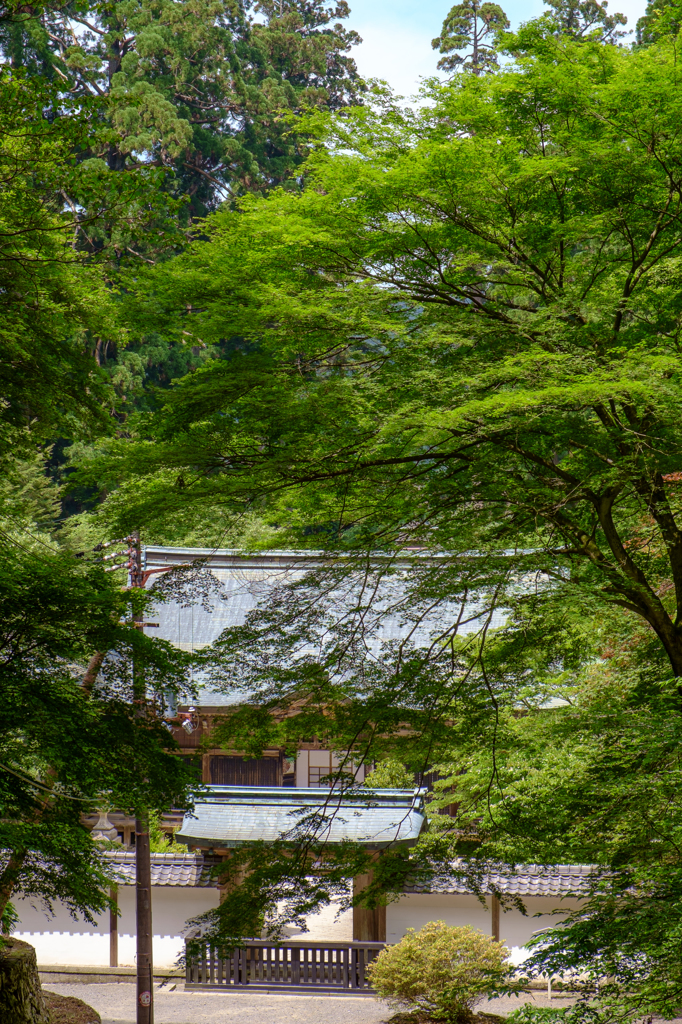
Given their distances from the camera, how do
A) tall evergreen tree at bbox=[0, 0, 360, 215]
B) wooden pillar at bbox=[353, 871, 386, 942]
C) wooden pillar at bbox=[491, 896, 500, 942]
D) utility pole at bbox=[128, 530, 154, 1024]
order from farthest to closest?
1. tall evergreen tree at bbox=[0, 0, 360, 215]
2. wooden pillar at bbox=[353, 871, 386, 942]
3. wooden pillar at bbox=[491, 896, 500, 942]
4. utility pole at bbox=[128, 530, 154, 1024]

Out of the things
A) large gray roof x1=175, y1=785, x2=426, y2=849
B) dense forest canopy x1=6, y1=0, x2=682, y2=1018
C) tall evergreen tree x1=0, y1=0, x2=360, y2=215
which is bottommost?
large gray roof x1=175, y1=785, x2=426, y2=849

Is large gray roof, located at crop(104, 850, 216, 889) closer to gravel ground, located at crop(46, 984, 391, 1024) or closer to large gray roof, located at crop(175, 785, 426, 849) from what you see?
large gray roof, located at crop(175, 785, 426, 849)

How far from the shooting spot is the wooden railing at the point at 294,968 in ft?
39.4

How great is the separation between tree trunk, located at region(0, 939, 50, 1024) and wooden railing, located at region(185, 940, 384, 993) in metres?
3.80

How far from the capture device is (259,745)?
6898 mm

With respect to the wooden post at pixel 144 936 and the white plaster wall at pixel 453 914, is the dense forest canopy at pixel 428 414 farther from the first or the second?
the white plaster wall at pixel 453 914

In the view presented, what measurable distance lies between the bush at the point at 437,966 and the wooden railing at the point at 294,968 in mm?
1547

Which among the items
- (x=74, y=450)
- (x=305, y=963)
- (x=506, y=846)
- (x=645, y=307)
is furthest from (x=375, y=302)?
(x=74, y=450)

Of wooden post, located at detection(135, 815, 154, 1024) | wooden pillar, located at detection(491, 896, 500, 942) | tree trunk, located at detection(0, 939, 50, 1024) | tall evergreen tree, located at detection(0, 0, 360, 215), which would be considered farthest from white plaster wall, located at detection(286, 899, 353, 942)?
→ tall evergreen tree, located at detection(0, 0, 360, 215)

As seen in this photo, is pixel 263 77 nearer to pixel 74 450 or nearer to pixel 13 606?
pixel 74 450

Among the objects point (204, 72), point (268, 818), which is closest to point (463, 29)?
point (204, 72)

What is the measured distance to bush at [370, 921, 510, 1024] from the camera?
10.1 metres

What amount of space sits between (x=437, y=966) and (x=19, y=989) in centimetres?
457

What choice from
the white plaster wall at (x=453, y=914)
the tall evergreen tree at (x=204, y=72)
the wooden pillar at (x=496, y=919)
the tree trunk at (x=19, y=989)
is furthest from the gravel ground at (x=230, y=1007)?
the tall evergreen tree at (x=204, y=72)
